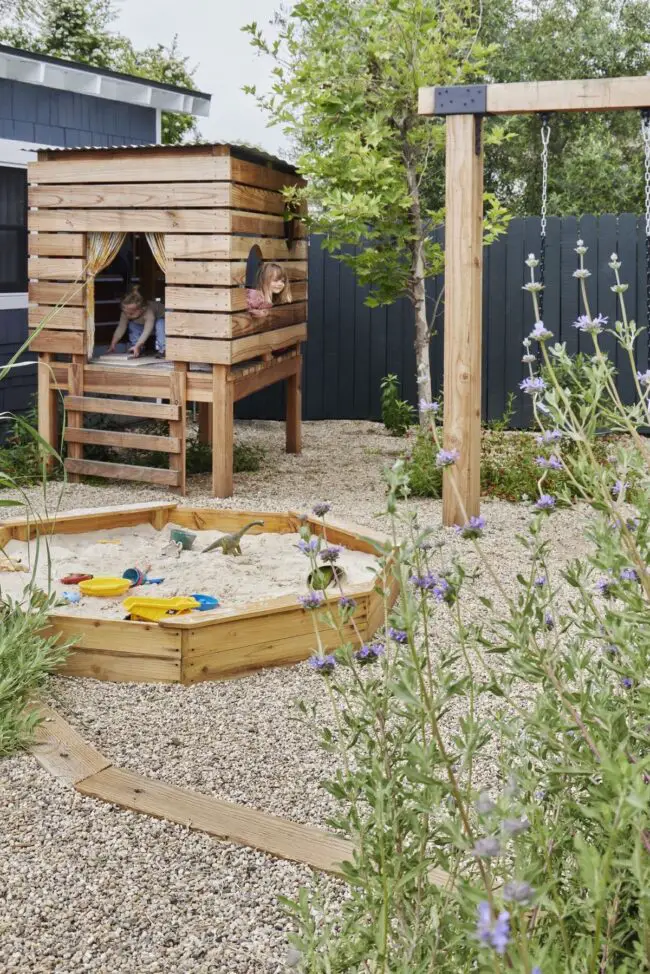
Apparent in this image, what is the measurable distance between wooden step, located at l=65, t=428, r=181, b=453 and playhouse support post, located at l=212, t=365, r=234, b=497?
11.8 inches

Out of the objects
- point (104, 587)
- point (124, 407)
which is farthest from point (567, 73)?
point (104, 587)

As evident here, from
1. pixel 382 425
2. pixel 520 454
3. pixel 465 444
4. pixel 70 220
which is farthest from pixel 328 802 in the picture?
pixel 382 425

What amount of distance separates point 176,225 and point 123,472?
5.77 ft

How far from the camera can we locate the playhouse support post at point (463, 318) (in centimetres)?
625

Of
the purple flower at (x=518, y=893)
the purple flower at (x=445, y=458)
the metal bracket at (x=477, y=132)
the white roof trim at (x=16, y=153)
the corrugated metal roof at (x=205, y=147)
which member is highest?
the white roof trim at (x=16, y=153)

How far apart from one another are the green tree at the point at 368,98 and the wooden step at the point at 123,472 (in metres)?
2.25

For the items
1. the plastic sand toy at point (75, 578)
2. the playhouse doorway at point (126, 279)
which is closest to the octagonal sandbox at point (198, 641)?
the plastic sand toy at point (75, 578)

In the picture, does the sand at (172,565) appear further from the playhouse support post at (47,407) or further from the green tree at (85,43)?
the green tree at (85,43)

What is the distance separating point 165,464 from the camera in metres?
8.51

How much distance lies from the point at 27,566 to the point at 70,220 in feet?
11.8

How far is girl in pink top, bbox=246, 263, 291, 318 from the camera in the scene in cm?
788

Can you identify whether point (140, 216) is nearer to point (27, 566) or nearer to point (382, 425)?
point (27, 566)

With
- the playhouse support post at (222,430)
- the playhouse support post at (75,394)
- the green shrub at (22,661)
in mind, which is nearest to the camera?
the green shrub at (22,661)

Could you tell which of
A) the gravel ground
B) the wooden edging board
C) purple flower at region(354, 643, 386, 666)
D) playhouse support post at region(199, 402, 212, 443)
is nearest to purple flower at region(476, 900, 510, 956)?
purple flower at region(354, 643, 386, 666)
